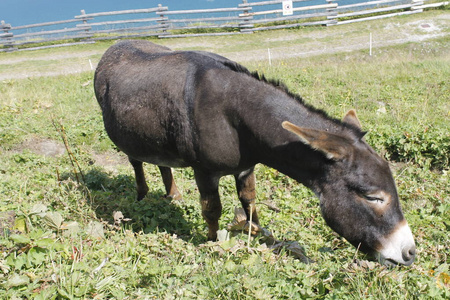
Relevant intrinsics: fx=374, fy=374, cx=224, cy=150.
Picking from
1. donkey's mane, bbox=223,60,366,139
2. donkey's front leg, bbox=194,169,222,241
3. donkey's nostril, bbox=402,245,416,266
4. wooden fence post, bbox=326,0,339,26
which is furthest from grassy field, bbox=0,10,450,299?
wooden fence post, bbox=326,0,339,26

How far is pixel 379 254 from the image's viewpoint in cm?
330

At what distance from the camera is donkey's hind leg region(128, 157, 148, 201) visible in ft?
18.7

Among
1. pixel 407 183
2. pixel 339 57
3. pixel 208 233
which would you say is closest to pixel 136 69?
pixel 208 233

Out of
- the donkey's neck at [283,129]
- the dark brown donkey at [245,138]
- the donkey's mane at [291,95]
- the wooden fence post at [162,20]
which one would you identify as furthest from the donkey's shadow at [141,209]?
the wooden fence post at [162,20]

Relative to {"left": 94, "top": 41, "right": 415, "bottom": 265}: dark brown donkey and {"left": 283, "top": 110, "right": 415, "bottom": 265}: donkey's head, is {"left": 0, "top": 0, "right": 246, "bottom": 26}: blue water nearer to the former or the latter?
{"left": 94, "top": 41, "right": 415, "bottom": 265}: dark brown donkey

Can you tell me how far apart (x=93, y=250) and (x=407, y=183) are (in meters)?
4.42

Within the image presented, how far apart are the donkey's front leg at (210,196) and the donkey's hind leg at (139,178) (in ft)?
5.43

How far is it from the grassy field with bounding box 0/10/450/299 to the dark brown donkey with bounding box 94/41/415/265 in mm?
430

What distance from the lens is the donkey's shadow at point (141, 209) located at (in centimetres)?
494

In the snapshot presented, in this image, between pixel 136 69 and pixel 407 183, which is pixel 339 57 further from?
pixel 136 69

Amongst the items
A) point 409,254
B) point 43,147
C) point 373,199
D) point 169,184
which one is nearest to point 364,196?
point 373,199

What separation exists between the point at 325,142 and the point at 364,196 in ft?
1.97

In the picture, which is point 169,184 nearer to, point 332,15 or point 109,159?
point 109,159

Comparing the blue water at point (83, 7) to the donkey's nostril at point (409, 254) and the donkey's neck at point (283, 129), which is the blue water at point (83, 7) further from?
the donkey's nostril at point (409, 254)
